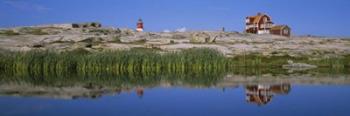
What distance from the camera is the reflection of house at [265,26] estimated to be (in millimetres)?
68500

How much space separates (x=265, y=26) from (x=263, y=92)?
2022 inches

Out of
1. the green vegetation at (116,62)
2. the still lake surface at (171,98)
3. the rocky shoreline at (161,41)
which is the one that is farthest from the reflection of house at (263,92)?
the rocky shoreline at (161,41)

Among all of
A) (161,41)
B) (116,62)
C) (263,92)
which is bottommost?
(263,92)

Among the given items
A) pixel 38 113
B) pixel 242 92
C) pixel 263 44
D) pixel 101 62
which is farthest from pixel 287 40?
pixel 38 113

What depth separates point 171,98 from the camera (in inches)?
724

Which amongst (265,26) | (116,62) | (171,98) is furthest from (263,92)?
(265,26)

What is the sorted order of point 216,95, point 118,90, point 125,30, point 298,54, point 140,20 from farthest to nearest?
point 140,20 < point 125,30 < point 298,54 < point 118,90 < point 216,95

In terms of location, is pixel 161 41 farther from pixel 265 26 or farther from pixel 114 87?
pixel 114 87

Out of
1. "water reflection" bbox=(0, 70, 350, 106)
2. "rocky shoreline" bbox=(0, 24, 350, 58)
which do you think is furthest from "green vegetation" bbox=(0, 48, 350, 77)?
"water reflection" bbox=(0, 70, 350, 106)

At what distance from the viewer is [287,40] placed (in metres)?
53.8

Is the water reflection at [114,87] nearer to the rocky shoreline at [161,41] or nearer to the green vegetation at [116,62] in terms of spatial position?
the green vegetation at [116,62]

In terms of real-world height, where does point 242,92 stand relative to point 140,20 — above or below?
below

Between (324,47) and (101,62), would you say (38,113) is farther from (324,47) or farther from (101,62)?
(324,47)

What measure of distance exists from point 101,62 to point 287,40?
23885mm
